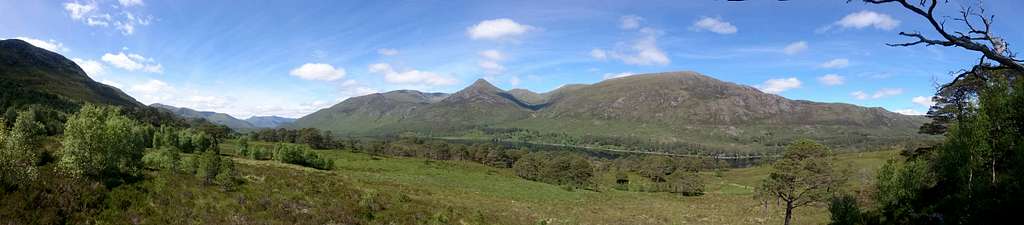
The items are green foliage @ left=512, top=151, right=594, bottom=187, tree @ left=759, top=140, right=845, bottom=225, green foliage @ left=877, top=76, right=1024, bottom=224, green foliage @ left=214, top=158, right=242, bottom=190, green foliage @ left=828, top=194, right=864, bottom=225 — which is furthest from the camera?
green foliage @ left=512, top=151, right=594, bottom=187

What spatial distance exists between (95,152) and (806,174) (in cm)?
4513

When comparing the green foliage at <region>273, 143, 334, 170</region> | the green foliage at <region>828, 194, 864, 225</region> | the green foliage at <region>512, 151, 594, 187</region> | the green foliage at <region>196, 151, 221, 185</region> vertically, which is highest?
the green foliage at <region>196, 151, 221, 185</region>

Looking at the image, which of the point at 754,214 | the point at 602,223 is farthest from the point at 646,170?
the point at 602,223

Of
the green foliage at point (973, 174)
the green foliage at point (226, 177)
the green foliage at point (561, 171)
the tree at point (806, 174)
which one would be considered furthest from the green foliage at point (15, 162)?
the green foliage at point (561, 171)

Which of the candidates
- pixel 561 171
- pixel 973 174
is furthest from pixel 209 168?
pixel 561 171

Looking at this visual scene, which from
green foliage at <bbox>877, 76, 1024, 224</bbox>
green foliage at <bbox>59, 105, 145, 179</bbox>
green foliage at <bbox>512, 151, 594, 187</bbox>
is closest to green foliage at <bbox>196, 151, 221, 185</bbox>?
green foliage at <bbox>59, 105, 145, 179</bbox>

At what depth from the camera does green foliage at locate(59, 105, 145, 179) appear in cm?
2202

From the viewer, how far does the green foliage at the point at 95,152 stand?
2202 cm

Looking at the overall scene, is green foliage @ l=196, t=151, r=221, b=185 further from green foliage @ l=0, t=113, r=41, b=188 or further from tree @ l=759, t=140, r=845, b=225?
tree @ l=759, t=140, r=845, b=225

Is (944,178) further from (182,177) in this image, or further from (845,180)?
(182,177)

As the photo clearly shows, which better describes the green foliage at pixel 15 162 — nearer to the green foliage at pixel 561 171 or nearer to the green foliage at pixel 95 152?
the green foliage at pixel 95 152

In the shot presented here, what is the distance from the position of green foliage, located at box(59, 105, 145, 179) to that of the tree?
42623mm

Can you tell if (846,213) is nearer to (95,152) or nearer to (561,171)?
(95,152)

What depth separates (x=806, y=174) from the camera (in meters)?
36.1
